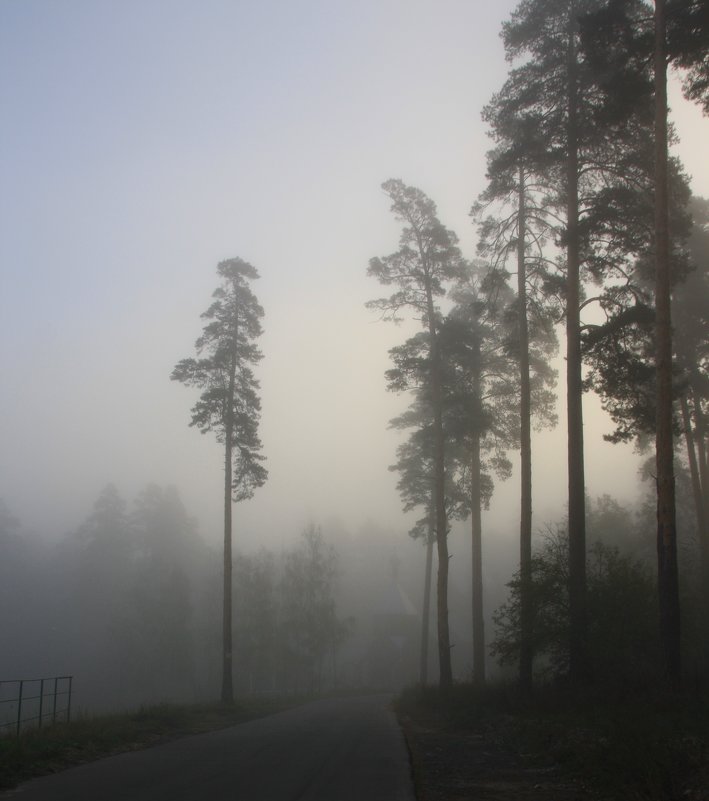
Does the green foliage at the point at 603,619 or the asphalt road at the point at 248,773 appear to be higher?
the green foliage at the point at 603,619

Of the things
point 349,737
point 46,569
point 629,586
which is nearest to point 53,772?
point 349,737

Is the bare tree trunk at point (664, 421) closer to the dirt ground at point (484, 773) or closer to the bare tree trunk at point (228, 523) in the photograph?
the dirt ground at point (484, 773)

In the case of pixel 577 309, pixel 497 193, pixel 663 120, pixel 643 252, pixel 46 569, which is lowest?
pixel 46 569

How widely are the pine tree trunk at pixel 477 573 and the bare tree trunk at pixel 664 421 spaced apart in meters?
14.6

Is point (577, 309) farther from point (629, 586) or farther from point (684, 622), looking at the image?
point (684, 622)

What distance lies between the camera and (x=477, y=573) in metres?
29.8

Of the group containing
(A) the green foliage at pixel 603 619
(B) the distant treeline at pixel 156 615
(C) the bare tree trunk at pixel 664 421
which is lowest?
(B) the distant treeline at pixel 156 615

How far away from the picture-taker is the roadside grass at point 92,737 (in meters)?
11.3

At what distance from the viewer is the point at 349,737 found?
15.3 metres

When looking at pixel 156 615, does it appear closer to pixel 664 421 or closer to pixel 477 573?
pixel 477 573

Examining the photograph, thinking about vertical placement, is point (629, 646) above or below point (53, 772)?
above

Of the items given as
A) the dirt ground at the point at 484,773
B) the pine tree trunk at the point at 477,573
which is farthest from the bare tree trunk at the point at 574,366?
the pine tree trunk at the point at 477,573

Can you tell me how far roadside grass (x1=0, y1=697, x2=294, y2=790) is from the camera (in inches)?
446

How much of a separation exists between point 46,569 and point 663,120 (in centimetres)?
9066
